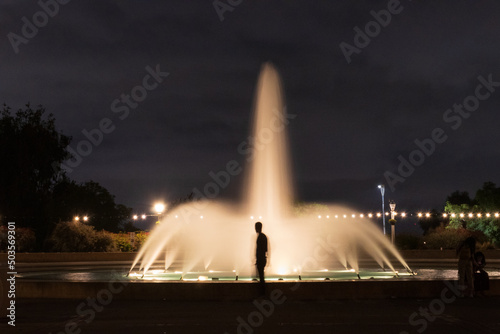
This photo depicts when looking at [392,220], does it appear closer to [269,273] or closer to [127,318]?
[269,273]

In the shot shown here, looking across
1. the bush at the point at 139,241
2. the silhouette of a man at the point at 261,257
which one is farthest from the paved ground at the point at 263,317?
the bush at the point at 139,241

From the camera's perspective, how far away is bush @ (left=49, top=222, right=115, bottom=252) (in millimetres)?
49656

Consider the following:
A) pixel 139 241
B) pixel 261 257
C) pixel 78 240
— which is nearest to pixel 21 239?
pixel 78 240

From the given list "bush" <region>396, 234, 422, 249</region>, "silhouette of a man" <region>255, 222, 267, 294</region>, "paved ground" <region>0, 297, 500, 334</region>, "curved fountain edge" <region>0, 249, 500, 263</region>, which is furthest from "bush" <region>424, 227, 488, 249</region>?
"silhouette of a man" <region>255, 222, 267, 294</region>

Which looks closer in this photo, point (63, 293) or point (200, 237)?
point (63, 293)

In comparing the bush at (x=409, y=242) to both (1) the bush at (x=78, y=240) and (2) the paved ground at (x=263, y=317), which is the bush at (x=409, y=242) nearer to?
(1) the bush at (x=78, y=240)

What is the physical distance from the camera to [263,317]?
1264 centimetres

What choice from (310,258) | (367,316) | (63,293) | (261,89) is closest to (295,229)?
(310,258)

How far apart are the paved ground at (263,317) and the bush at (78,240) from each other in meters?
34.3

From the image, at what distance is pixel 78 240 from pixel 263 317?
129 feet

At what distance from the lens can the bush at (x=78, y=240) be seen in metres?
49.7

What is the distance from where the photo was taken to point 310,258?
31156 millimetres

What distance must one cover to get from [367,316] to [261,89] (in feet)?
69.9

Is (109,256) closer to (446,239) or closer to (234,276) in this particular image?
(234,276)
